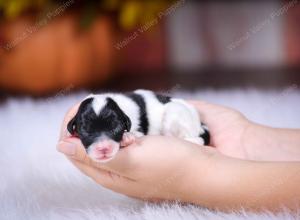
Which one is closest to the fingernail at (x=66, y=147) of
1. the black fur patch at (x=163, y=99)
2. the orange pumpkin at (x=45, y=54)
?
the black fur patch at (x=163, y=99)

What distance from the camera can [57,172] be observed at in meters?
1.65

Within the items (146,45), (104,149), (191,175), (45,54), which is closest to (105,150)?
(104,149)

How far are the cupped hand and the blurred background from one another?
2.01m

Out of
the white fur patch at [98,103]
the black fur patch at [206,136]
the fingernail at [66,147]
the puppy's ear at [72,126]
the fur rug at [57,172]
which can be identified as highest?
the white fur patch at [98,103]

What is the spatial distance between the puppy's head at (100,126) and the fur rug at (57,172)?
0.55 ft

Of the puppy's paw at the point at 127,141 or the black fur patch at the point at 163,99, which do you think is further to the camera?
the black fur patch at the point at 163,99

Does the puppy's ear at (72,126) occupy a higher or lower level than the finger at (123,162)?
higher

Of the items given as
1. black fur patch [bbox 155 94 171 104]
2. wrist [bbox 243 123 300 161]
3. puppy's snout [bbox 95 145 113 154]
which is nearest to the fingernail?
puppy's snout [bbox 95 145 113 154]

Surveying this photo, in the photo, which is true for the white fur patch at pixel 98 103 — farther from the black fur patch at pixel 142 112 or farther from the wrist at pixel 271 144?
the wrist at pixel 271 144

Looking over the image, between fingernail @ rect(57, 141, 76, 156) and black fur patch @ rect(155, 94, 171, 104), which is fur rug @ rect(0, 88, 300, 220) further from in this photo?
black fur patch @ rect(155, 94, 171, 104)

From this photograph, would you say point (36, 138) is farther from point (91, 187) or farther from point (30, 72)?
point (30, 72)

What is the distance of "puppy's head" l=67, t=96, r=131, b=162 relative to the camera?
120 centimetres

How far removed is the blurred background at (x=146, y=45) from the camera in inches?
140

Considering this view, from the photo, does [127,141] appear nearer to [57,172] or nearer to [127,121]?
[127,121]
